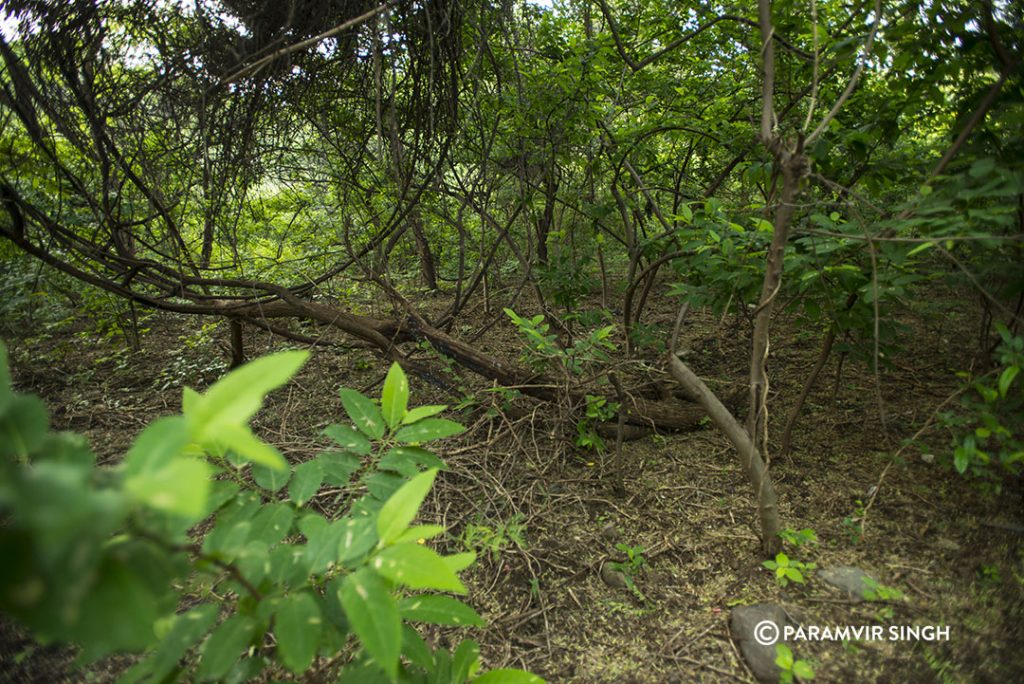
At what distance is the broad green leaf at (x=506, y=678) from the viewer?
1.02 m

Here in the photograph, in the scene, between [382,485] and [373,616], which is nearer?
[373,616]

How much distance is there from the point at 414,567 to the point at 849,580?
1.76 meters

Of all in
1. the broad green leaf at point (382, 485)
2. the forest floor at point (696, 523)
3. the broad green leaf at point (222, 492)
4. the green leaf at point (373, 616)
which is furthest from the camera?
the forest floor at point (696, 523)

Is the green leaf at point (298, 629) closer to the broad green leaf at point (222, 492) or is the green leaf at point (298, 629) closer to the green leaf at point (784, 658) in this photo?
the broad green leaf at point (222, 492)

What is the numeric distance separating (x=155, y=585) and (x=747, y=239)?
2152mm

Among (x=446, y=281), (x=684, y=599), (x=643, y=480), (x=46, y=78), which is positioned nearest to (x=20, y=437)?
(x=684, y=599)

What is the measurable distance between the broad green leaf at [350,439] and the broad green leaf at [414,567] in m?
0.34

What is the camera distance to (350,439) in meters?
1.04

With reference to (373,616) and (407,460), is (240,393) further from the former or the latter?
(407,460)

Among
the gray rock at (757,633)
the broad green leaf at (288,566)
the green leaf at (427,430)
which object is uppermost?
the green leaf at (427,430)

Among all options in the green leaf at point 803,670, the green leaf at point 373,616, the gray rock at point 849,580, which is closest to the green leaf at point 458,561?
the green leaf at point 373,616

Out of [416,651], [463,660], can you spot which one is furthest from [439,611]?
[463,660]

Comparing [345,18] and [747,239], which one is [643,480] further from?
[345,18]

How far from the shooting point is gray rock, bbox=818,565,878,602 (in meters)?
1.69
